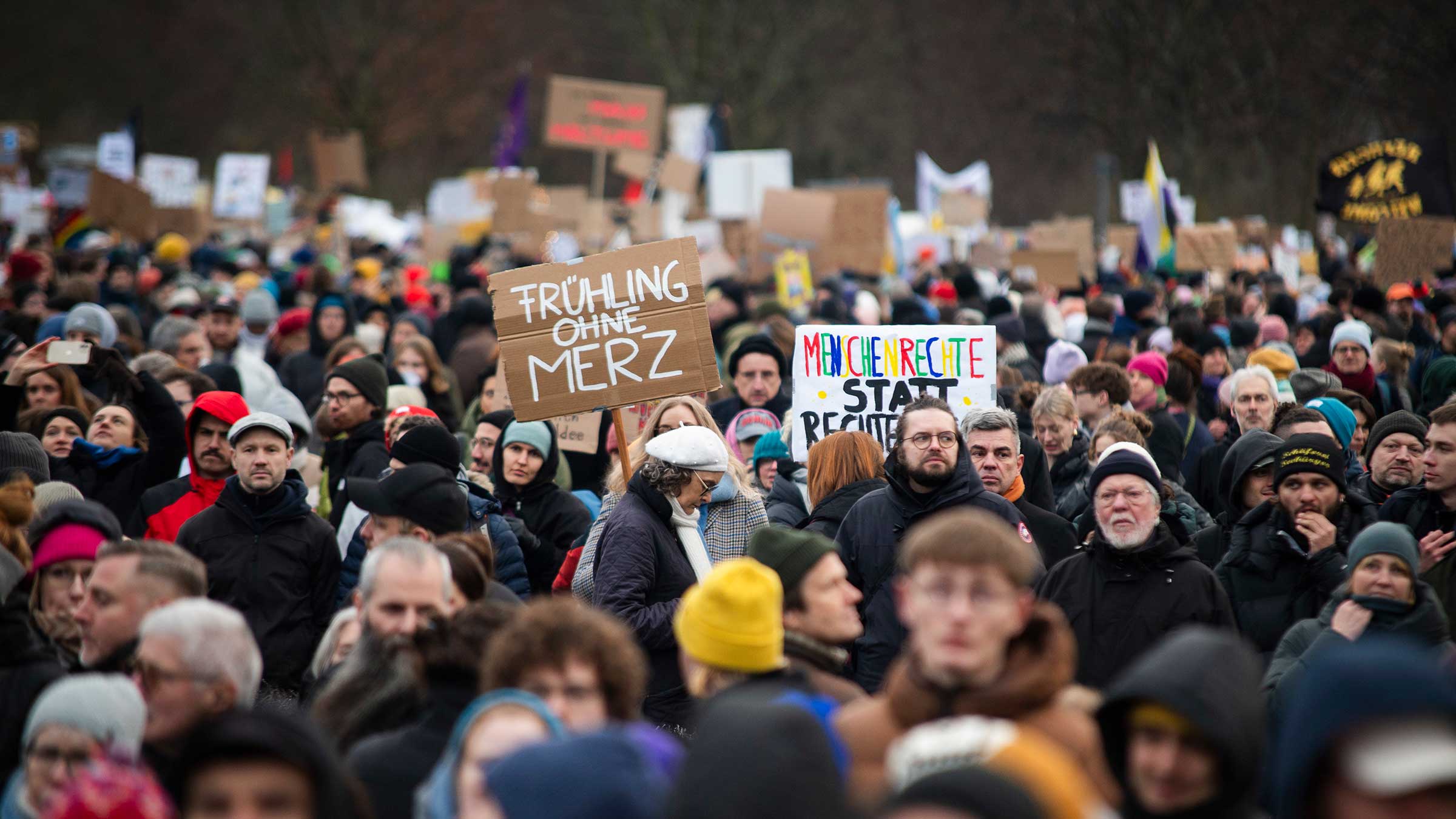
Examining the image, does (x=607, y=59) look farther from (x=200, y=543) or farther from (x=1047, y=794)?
(x=1047, y=794)

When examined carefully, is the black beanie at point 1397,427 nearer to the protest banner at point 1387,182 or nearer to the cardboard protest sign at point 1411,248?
the cardboard protest sign at point 1411,248

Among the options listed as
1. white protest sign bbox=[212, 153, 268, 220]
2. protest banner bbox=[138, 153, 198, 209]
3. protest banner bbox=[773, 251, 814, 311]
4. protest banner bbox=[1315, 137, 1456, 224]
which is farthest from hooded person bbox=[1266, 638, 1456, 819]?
protest banner bbox=[138, 153, 198, 209]

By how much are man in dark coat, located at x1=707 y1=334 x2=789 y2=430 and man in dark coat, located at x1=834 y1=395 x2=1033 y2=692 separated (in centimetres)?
290

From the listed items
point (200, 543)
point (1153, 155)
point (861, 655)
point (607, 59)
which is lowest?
point (861, 655)

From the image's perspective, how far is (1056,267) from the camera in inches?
647

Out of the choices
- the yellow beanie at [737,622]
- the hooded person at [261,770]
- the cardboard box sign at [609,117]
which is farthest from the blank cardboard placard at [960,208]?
the hooded person at [261,770]

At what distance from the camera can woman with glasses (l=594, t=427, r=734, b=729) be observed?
555cm

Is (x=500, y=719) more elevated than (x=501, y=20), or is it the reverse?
(x=501, y=20)

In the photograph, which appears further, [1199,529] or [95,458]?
[95,458]

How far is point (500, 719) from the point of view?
3146 mm

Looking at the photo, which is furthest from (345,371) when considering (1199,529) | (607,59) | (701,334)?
(607,59)

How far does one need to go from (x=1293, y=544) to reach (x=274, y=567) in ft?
12.4

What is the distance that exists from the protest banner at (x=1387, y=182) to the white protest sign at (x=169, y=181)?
1638cm

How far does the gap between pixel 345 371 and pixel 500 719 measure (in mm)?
4624
